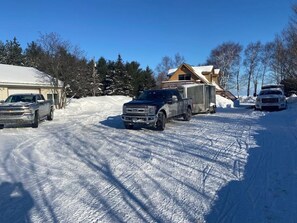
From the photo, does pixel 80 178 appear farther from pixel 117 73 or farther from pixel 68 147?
pixel 117 73

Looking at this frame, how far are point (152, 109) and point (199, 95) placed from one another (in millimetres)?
8303

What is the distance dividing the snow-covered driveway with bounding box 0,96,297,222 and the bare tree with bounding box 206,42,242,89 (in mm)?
65050

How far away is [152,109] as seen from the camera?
529 inches

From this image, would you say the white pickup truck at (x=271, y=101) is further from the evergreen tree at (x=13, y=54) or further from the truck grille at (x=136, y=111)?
the evergreen tree at (x=13, y=54)

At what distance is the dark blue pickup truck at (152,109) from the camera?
13.4 meters

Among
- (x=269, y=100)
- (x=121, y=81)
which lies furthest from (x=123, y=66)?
(x=269, y=100)

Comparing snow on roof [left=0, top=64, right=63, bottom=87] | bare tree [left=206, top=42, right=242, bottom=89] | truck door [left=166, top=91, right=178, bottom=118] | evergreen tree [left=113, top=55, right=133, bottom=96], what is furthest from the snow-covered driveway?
bare tree [left=206, top=42, right=242, bottom=89]

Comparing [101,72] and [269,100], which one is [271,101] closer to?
[269,100]

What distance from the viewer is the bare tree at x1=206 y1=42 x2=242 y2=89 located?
7262cm

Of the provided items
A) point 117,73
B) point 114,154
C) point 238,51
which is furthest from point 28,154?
point 238,51

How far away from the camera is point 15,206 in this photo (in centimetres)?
491

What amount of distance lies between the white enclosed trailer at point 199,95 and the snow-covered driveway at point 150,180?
9.39m

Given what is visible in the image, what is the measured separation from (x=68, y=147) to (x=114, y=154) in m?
2.03

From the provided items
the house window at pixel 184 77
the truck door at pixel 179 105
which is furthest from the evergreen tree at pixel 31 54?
the truck door at pixel 179 105
